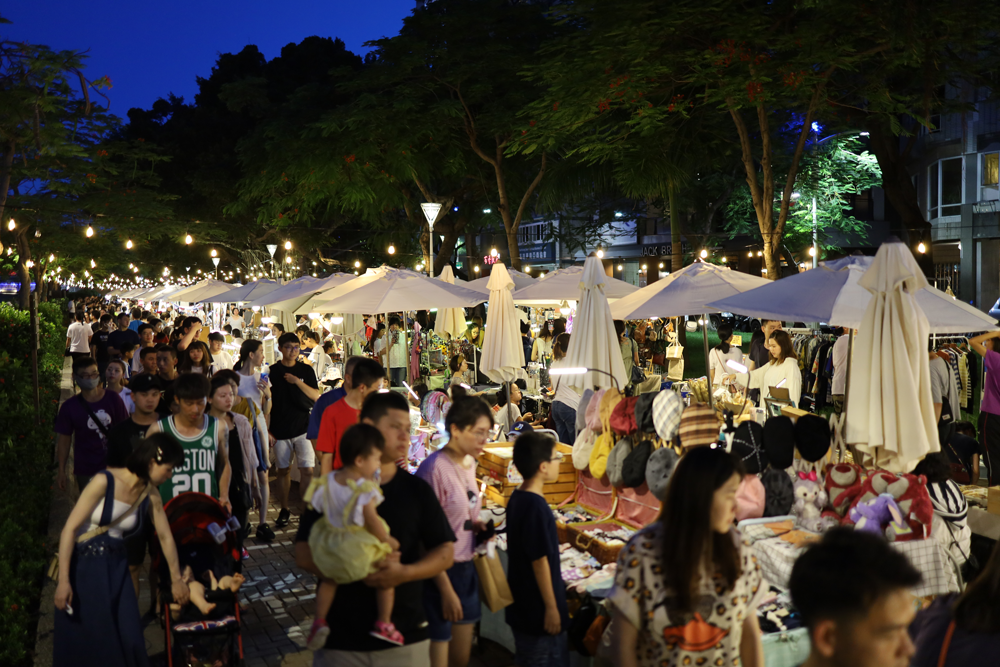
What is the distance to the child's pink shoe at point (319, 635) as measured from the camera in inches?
128

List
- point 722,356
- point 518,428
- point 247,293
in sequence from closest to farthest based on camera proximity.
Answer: point 518,428 < point 722,356 < point 247,293

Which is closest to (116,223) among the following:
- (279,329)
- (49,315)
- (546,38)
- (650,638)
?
(49,315)

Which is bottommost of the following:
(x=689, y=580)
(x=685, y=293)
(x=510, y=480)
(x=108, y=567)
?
(x=510, y=480)

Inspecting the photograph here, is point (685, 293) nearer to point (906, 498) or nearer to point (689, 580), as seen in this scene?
point (906, 498)

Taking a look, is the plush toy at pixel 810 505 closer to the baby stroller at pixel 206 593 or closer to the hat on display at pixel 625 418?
the hat on display at pixel 625 418

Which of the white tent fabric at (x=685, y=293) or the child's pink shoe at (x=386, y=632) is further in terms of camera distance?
the white tent fabric at (x=685, y=293)

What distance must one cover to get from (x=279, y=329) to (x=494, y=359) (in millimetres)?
9602

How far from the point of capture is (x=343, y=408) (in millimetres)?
6434

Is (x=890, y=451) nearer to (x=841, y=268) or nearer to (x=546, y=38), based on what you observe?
(x=841, y=268)

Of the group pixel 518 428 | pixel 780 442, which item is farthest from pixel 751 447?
pixel 518 428

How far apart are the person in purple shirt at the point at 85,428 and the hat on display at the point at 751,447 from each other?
515 centimetres

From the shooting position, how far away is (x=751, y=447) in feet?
19.9

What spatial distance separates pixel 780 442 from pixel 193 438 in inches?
161

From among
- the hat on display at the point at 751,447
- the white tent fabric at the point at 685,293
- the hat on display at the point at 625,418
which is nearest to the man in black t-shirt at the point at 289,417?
the hat on display at the point at 625,418
